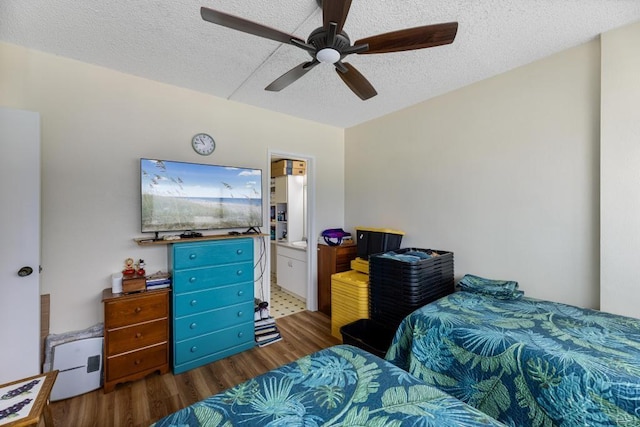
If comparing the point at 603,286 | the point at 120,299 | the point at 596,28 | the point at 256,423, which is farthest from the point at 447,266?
the point at 120,299

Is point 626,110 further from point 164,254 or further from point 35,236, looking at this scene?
point 35,236

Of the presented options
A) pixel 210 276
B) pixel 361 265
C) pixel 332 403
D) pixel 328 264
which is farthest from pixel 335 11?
pixel 328 264

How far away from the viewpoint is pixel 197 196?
257 cm

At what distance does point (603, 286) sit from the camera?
1751 mm

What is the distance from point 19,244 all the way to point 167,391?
58.9 inches

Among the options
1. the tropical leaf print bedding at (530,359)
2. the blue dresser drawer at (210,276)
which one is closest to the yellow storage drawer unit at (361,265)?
the tropical leaf print bedding at (530,359)

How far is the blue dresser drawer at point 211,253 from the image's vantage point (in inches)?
90.2

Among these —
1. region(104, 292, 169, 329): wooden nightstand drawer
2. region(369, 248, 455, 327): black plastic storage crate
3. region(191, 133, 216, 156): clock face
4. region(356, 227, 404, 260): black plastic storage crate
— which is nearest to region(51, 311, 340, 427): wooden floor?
region(104, 292, 169, 329): wooden nightstand drawer

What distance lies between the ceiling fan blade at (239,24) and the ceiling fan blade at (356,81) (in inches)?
16.6

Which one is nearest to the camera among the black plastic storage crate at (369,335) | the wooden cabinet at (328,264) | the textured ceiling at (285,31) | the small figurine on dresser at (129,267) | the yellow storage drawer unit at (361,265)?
the textured ceiling at (285,31)

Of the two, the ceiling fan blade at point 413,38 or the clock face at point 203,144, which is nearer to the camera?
the ceiling fan blade at point 413,38

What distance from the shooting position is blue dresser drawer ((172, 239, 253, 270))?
2.29m

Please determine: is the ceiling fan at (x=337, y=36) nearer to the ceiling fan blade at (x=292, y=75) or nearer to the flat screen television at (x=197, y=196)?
the ceiling fan blade at (x=292, y=75)

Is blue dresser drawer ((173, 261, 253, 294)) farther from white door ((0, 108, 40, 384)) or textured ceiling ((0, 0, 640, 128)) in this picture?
textured ceiling ((0, 0, 640, 128))
